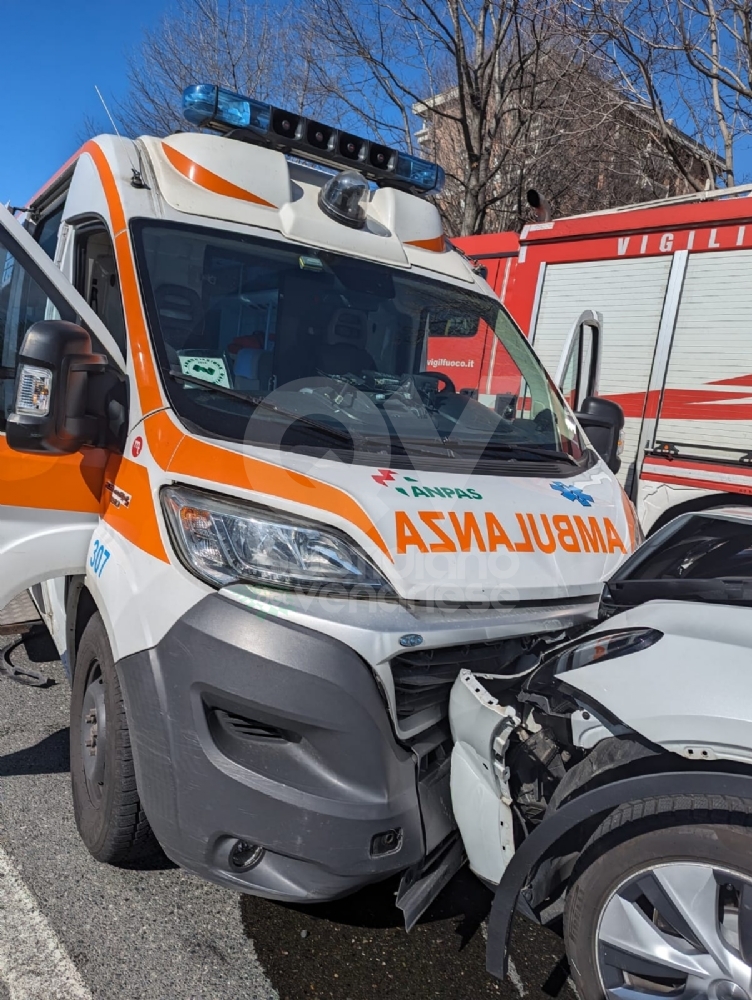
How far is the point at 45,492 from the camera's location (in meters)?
2.80

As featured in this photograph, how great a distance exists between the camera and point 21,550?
2.82 meters

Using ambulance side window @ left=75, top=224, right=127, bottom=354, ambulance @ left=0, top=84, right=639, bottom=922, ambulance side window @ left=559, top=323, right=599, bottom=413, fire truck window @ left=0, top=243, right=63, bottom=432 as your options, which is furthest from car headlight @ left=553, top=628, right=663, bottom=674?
ambulance side window @ left=559, top=323, right=599, bottom=413

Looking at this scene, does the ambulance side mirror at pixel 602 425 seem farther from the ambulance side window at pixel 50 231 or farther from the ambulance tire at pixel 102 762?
the ambulance side window at pixel 50 231

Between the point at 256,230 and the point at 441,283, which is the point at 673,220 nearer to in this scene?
the point at 441,283

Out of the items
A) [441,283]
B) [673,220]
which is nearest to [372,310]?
[441,283]

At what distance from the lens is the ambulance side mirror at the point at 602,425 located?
381cm

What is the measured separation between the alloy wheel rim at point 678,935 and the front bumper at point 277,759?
55cm

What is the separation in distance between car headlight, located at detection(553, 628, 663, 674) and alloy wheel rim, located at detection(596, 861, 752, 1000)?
477mm

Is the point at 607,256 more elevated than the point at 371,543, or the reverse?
the point at 607,256

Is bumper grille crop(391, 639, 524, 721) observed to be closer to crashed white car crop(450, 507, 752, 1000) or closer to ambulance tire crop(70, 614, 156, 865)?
crashed white car crop(450, 507, 752, 1000)

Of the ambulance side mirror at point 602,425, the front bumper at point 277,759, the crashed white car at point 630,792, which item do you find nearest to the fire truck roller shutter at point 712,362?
the ambulance side mirror at point 602,425

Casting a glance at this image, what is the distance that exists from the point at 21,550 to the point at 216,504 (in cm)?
95

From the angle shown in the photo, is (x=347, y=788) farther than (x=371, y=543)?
No

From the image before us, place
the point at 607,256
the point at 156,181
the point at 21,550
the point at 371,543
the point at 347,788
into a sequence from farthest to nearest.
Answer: the point at 607,256 < the point at 156,181 < the point at 21,550 < the point at 371,543 < the point at 347,788
